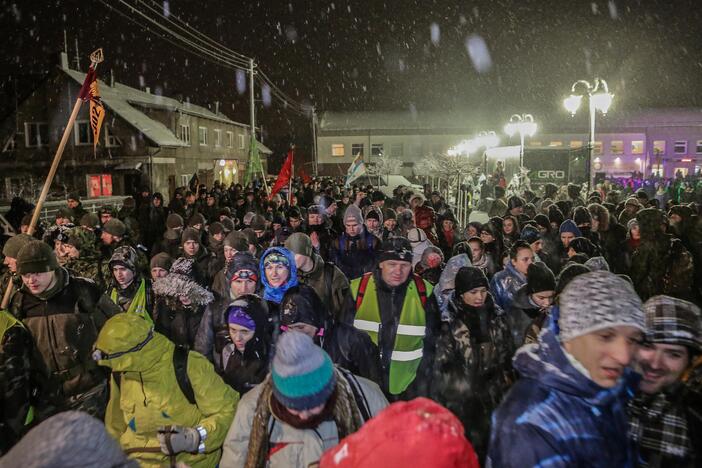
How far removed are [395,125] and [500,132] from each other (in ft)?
39.6

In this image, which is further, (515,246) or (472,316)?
(515,246)

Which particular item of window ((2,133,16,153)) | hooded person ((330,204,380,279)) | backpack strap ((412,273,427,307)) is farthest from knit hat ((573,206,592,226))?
window ((2,133,16,153))

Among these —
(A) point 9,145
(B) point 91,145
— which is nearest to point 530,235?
(B) point 91,145

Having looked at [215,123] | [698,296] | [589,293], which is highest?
[215,123]

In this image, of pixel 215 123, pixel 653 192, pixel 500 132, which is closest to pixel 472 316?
pixel 653 192

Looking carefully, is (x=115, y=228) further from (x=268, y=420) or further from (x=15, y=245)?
(x=268, y=420)

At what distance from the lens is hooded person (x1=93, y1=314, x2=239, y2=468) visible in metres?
3.08

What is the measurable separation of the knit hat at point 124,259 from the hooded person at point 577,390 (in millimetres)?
4388

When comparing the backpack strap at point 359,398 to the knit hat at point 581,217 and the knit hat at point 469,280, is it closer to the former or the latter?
the knit hat at point 469,280

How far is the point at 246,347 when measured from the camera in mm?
3814

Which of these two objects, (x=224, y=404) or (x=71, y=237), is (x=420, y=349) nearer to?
(x=224, y=404)

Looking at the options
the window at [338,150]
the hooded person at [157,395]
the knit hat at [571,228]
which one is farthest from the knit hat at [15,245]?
the window at [338,150]

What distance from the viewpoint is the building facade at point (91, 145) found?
1224 inches

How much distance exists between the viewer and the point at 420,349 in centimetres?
445
